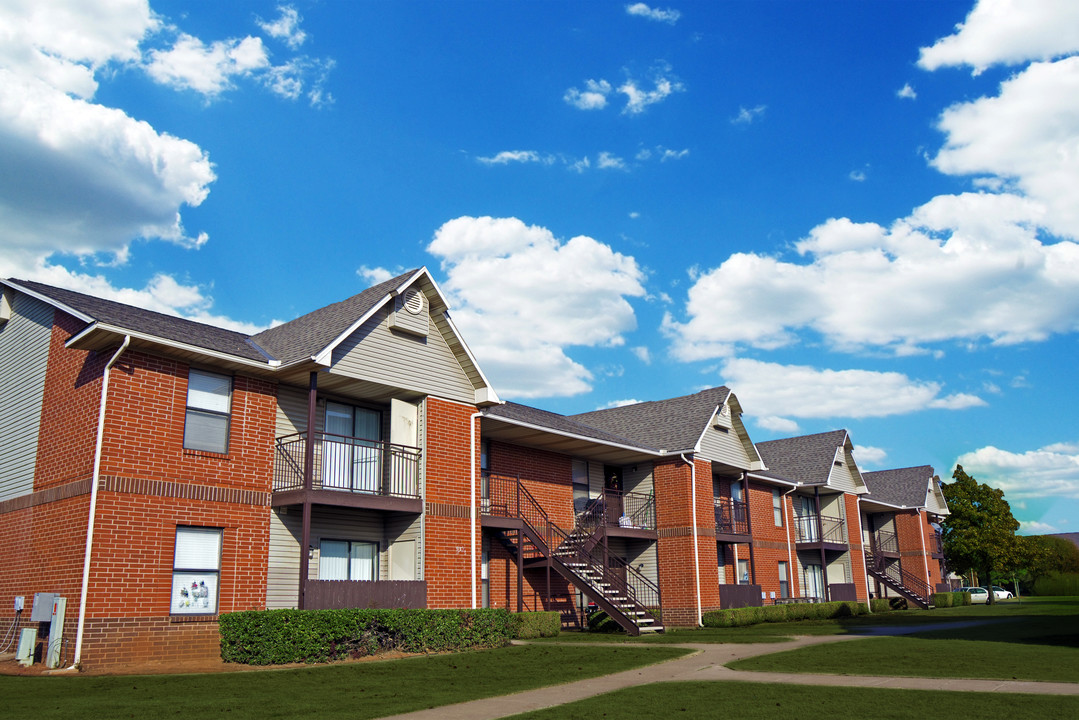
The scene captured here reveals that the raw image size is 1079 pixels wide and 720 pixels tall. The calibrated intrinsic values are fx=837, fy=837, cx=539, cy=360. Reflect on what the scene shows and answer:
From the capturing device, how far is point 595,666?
610 inches

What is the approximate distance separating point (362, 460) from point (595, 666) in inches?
308

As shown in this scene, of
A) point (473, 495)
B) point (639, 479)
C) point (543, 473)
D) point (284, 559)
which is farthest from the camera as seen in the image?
point (639, 479)

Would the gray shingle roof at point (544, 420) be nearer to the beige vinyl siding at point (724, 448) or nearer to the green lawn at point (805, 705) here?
the beige vinyl siding at point (724, 448)

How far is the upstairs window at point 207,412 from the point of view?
56.0 feet

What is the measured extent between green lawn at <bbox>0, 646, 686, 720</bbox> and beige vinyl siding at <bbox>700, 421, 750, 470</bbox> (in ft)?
46.6

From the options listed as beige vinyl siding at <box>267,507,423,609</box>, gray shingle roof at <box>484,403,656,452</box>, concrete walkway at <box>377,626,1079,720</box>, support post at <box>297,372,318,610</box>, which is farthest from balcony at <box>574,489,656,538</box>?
support post at <box>297,372,318,610</box>

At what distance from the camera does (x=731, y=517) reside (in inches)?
1259

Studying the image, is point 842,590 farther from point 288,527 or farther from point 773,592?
point 288,527

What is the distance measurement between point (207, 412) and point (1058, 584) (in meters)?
86.2

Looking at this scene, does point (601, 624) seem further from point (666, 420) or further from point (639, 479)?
point (666, 420)

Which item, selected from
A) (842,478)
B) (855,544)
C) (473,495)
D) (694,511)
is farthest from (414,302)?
(855,544)

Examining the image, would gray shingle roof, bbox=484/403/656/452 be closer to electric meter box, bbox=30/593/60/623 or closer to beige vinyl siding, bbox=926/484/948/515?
electric meter box, bbox=30/593/60/623

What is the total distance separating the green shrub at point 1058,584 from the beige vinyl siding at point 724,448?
208ft

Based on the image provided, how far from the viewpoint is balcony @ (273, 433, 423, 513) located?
1798 centimetres
